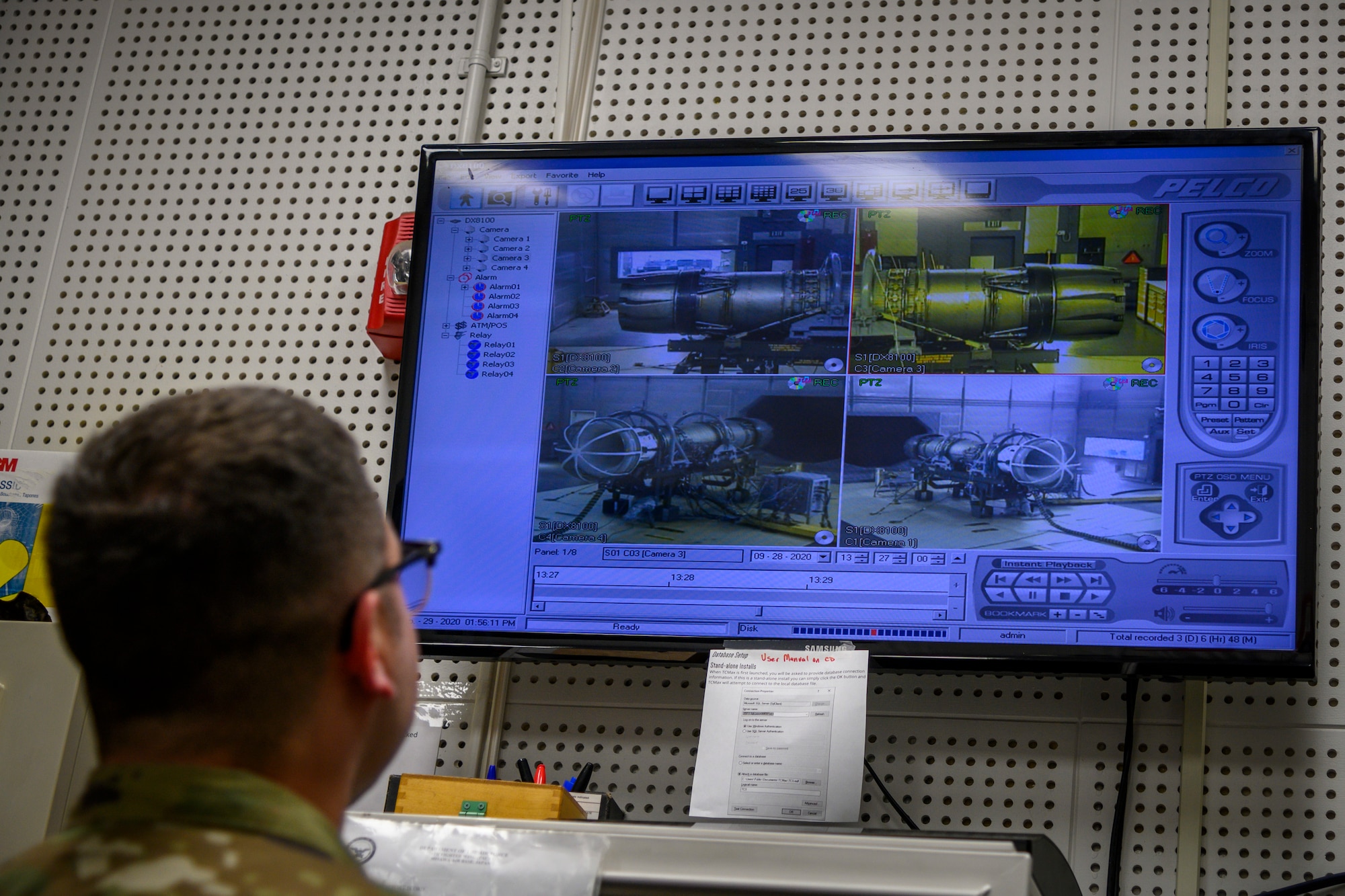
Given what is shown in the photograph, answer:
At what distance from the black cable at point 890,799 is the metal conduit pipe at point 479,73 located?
4.13ft

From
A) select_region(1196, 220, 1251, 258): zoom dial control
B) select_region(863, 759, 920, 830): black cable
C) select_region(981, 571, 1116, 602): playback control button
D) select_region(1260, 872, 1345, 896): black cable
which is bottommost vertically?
select_region(1260, 872, 1345, 896): black cable

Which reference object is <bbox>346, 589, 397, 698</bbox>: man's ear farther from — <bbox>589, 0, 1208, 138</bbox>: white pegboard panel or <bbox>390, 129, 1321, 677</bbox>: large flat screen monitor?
<bbox>589, 0, 1208, 138</bbox>: white pegboard panel

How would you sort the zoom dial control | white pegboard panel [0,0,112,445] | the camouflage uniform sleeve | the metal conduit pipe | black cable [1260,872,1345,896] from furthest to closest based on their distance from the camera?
white pegboard panel [0,0,112,445]
the metal conduit pipe
the zoom dial control
black cable [1260,872,1345,896]
the camouflage uniform sleeve

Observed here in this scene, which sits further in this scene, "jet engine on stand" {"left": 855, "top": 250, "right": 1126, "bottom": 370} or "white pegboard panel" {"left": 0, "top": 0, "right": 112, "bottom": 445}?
"white pegboard panel" {"left": 0, "top": 0, "right": 112, "bottom": 445}

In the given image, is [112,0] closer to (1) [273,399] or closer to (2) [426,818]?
(2) [426,818]

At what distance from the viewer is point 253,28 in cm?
245

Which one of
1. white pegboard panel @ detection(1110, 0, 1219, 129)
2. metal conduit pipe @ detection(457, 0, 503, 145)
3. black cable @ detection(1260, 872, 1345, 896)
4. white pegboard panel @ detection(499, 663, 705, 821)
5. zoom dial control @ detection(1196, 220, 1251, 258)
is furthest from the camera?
metal conduit pipe @ detection(457, 0, 503, 145)

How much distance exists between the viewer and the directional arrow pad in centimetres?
165

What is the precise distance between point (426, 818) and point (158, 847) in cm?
70

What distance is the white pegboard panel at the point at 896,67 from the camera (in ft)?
6.69

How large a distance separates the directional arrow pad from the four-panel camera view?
7 centimetres

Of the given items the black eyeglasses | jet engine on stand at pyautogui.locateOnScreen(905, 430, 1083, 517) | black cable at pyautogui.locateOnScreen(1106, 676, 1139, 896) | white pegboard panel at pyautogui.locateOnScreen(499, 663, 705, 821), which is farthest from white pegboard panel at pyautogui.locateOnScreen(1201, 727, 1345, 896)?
the black eyeglasses

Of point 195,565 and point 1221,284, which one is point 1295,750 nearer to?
point 1221,284

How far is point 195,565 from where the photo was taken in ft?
2.47
